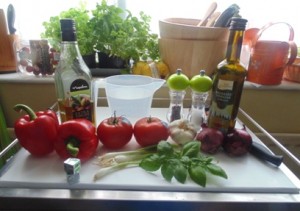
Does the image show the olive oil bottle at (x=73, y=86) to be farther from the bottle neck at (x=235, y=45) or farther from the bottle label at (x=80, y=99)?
the bottle neck at (x=235, y=45)

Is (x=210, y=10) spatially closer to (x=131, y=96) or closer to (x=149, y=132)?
(x=131, y=96)

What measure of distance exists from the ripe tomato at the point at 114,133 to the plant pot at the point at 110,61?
0.47m

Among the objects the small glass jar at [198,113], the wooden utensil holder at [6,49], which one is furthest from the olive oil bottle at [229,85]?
the wooden utensil holder at [6,49]

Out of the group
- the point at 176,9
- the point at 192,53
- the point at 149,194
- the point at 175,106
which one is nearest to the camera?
the point at 149,194

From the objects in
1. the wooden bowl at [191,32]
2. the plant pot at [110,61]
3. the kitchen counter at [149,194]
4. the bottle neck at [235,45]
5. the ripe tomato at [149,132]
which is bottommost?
the kitchen counter at [149,194]

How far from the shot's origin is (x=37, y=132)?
1.72 feet

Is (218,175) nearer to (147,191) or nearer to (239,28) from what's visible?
(147,191)

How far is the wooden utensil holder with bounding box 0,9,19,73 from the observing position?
0.97 metres

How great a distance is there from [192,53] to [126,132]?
457 millimetres

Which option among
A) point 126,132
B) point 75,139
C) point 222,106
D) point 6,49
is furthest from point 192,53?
point 6,49

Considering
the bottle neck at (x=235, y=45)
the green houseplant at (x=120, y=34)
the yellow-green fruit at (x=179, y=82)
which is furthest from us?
the green houseplant at (x=120, y=34)

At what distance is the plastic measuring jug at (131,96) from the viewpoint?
737 millimetres

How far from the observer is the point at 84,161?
543 mm

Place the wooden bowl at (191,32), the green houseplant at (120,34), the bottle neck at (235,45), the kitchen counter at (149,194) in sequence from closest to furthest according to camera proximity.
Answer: the kitchen counter at (149,194) < the bottle neck at (235,45) < the wooden bowl at (191,32) < the green houseplant at (120,34)
